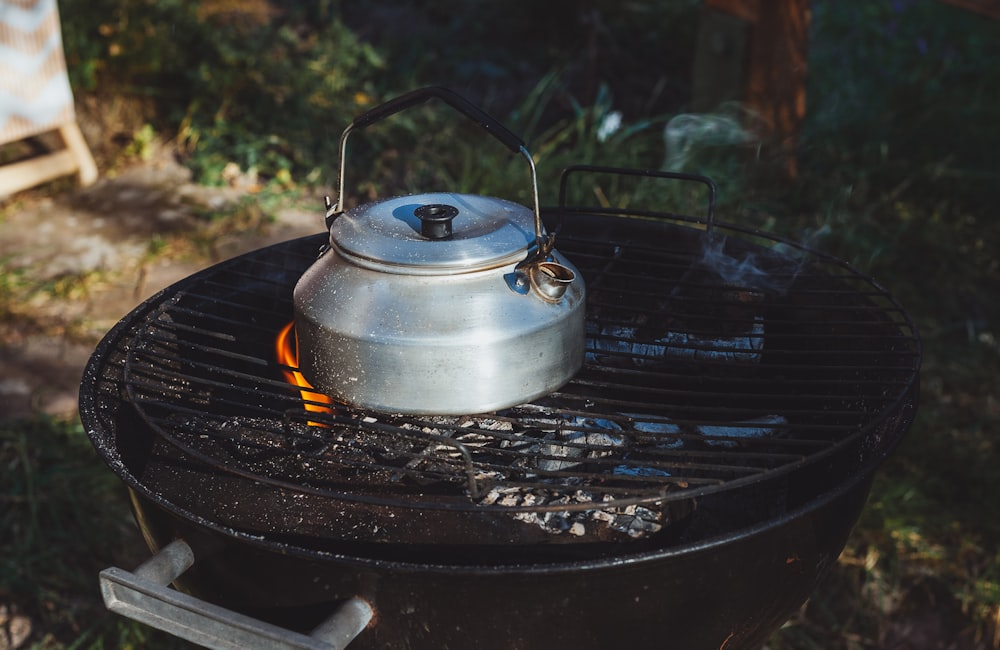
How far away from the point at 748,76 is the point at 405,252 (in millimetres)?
3022

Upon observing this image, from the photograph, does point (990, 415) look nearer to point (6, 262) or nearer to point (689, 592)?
point (689, 592)

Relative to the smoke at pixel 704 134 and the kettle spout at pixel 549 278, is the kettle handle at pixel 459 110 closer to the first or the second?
the kettle spout at pixel 549 278

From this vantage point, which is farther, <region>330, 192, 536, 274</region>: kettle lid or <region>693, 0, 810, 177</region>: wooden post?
<region>693, 0, 810, 177</region>: wooden post

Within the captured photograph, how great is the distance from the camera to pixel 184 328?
5.98 feet

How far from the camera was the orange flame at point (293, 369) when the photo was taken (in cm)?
165

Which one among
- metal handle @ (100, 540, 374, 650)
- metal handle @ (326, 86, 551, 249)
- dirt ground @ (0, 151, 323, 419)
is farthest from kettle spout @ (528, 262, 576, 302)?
dirt ground @ (0, 151, 323, 419)

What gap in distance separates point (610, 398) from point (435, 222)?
1.78 feet

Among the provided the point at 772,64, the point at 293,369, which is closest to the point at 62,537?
the point at 293,369

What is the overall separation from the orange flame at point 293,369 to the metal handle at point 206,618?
375 mm

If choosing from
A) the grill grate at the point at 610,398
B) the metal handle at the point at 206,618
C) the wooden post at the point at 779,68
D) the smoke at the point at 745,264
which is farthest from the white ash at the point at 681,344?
the wooden post at the point at 779,68

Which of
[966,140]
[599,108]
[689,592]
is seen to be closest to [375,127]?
[599,108]

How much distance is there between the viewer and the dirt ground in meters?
3.55

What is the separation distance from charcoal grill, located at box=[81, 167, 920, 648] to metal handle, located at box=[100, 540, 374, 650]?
0.05m

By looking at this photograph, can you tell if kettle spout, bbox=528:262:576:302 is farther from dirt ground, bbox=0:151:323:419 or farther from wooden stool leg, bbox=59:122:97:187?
wooden stool leg, bbox=59:122:97:187
